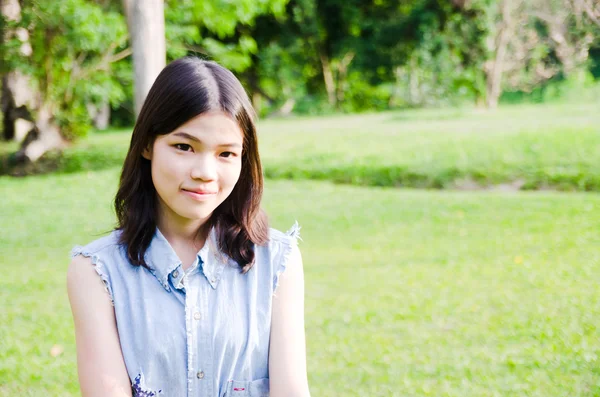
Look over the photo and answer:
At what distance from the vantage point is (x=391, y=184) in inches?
407

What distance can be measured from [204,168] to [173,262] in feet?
0.77

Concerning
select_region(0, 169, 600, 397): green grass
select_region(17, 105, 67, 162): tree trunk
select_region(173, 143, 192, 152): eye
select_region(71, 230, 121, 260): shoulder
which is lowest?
select_region(0, 169, 600, 397): green grass

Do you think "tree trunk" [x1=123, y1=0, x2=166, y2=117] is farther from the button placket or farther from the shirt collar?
the button placket

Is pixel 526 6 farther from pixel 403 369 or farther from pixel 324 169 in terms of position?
pixel 403 369

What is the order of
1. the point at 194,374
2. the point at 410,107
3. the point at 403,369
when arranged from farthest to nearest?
1. the point at 410,107
2. the point at 403,369
3. the point at 194,374

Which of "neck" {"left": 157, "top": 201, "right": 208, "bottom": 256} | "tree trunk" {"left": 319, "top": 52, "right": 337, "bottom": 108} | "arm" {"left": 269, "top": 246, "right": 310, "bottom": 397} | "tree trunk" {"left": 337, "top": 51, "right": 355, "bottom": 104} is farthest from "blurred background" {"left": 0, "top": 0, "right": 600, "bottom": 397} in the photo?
"arm" {"left": 269, "top": 246, "right": 310, "bottom": 397}

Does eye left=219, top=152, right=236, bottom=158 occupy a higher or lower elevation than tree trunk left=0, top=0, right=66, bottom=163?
higher

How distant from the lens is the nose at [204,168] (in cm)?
173

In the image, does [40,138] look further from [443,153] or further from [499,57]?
[499,57]

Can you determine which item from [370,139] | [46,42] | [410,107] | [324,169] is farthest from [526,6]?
[46,42]

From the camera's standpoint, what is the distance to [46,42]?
12172 mm

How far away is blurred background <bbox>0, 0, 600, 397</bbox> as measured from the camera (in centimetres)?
409

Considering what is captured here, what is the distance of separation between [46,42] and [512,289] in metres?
9.39

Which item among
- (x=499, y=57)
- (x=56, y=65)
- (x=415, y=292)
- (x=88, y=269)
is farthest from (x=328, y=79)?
(x=88, y=269)
